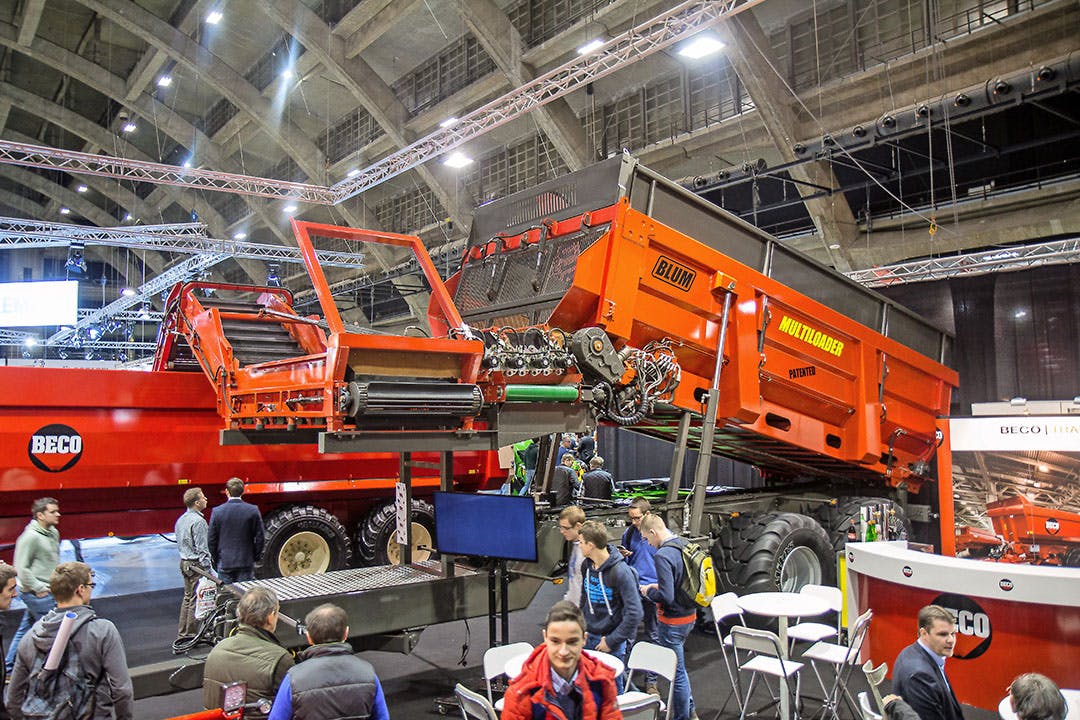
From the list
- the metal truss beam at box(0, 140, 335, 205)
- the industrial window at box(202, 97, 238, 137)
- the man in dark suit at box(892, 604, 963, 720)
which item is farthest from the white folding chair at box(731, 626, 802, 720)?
the industrial window at box(202, 97, 238, 137)

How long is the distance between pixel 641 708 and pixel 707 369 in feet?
12.1

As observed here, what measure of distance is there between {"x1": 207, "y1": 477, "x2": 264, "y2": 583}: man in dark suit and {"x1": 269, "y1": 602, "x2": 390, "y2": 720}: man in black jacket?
3.97m

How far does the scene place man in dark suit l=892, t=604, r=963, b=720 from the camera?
11.5 ft

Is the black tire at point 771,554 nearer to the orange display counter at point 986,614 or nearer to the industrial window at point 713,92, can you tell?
the orange display counter at point 986,614

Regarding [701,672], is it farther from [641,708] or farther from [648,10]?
[648,10]

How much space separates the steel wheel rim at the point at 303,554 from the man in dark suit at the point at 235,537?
158cm

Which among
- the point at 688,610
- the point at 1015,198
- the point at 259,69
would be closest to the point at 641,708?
the point at 688,610

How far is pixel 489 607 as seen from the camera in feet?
18.1

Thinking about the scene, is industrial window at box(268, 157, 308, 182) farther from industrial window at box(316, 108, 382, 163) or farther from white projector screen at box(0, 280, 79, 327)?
white projector screen at box(0, 280, 79, 327)

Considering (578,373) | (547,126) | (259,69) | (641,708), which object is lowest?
(641,708)

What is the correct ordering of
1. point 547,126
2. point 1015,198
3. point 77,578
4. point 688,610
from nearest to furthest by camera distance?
point 77,578, point 688,610, point 1015,198, point 547,126

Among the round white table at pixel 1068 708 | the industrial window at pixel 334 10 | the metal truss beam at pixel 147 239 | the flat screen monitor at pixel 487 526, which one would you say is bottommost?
the round white table at pixel 1068 708

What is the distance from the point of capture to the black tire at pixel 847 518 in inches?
316

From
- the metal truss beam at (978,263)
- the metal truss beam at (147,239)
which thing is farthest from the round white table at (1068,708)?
the metal truss beam at (147,239)
